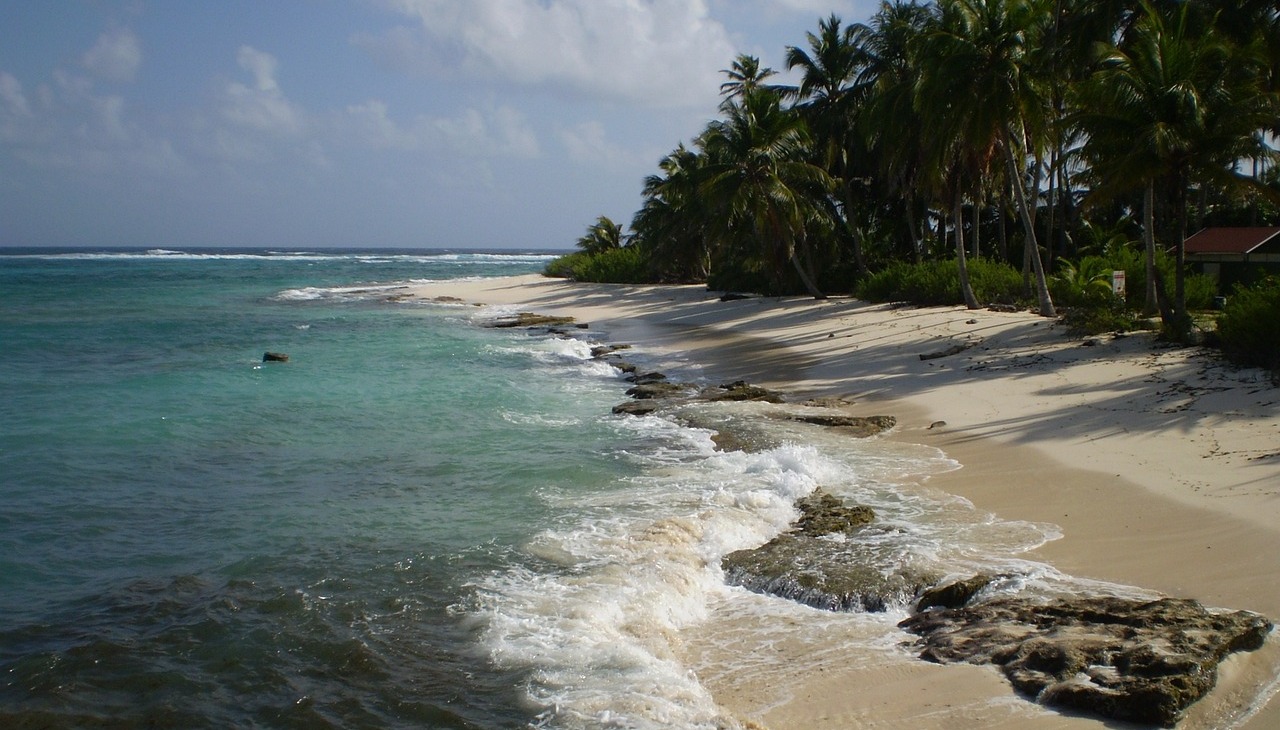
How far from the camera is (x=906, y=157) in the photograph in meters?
29.5

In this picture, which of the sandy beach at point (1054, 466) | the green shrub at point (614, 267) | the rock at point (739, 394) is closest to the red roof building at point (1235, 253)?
the sandy beach at point (1054, 466)

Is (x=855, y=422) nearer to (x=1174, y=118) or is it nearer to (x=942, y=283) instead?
(x=1174, y=118)

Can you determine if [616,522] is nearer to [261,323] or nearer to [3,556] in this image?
[3,556]

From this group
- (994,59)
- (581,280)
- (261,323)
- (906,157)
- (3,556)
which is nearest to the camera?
(3,556)

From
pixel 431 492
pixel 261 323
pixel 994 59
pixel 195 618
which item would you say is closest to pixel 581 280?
pixel 261 323

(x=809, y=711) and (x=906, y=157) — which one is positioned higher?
(x=906, y=157)

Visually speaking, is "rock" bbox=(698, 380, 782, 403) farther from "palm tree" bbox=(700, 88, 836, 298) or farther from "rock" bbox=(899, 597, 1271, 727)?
"palm tree" bbox=(700, 88, 836, 298)

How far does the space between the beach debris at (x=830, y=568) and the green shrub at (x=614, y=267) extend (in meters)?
42.5

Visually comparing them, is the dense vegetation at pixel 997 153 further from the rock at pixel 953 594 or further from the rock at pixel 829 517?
the rock at pixel 953 594

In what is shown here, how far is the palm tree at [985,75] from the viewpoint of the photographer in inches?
829

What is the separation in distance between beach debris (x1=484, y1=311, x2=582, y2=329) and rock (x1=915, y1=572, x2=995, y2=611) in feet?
90.2

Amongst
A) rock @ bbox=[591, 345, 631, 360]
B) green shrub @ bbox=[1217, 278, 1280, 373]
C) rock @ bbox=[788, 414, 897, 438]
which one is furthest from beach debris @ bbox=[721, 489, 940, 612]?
rock @ bbox=[591, 345, 631, 360]

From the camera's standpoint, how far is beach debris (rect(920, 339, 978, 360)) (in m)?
18.5

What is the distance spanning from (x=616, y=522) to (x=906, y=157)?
2304 centimetres
